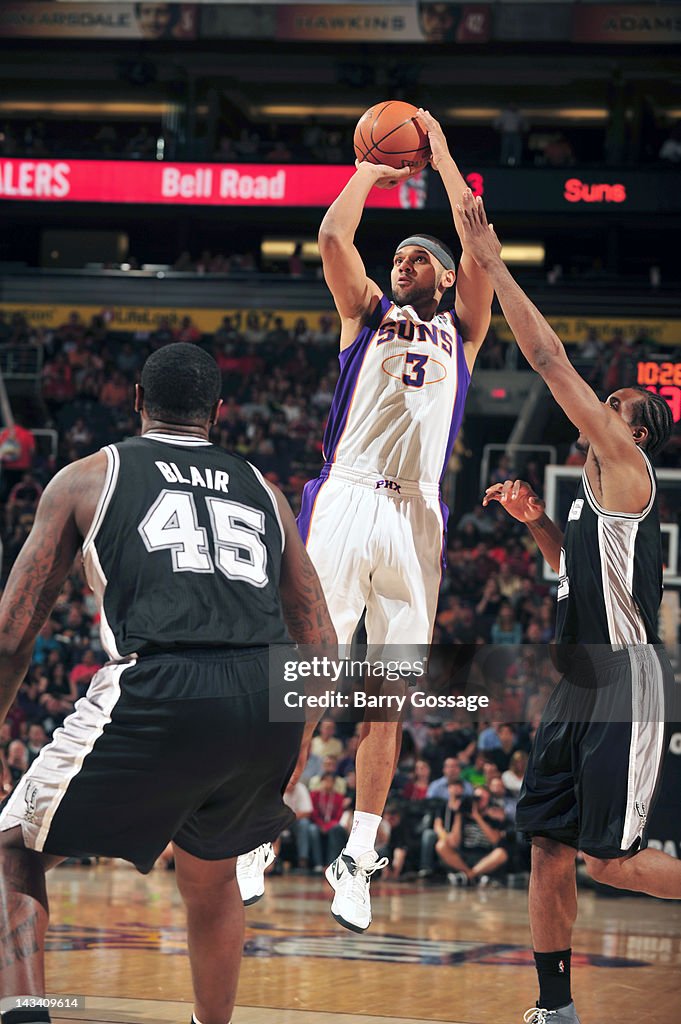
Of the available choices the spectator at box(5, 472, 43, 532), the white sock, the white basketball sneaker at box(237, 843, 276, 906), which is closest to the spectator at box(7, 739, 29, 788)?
the spectator at box(5, 472, 43, 532)

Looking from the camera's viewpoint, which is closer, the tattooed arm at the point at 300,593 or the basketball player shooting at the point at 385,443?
the tattooed arm at the point at 300,593

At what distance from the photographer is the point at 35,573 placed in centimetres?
363

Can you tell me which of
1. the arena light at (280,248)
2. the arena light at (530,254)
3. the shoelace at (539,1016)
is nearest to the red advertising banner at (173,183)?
the arena light at (280,248)

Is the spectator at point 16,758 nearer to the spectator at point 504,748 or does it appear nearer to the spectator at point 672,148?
the spectator at point 504,748

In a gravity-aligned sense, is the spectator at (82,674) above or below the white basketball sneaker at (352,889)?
above

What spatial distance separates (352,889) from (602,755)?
1.39 m

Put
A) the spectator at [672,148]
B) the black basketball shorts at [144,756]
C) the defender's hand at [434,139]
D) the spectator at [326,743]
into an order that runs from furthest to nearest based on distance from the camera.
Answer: the spectator at [672,148]
the spectator at [326,743]
the defender's hand at [434,139]
the black basketball shorts at [144,756]

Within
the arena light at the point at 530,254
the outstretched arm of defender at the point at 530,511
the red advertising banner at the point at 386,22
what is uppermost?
the red advertising banner at the point at 386,22

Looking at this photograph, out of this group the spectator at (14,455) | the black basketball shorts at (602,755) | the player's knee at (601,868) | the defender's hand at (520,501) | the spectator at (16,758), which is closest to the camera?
the black basketball shorts at (602,755)

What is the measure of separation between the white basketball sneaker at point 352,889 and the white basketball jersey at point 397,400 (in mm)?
1705

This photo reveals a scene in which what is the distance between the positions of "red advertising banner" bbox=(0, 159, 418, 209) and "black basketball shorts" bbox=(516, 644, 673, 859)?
14.0 metres

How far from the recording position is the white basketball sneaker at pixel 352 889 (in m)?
5.42

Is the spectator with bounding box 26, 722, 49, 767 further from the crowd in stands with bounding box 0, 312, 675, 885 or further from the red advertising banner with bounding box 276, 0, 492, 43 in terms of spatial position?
the red advertising banner with bounding box 276, 0, 492, 43

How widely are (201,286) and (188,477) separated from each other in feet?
56.6
